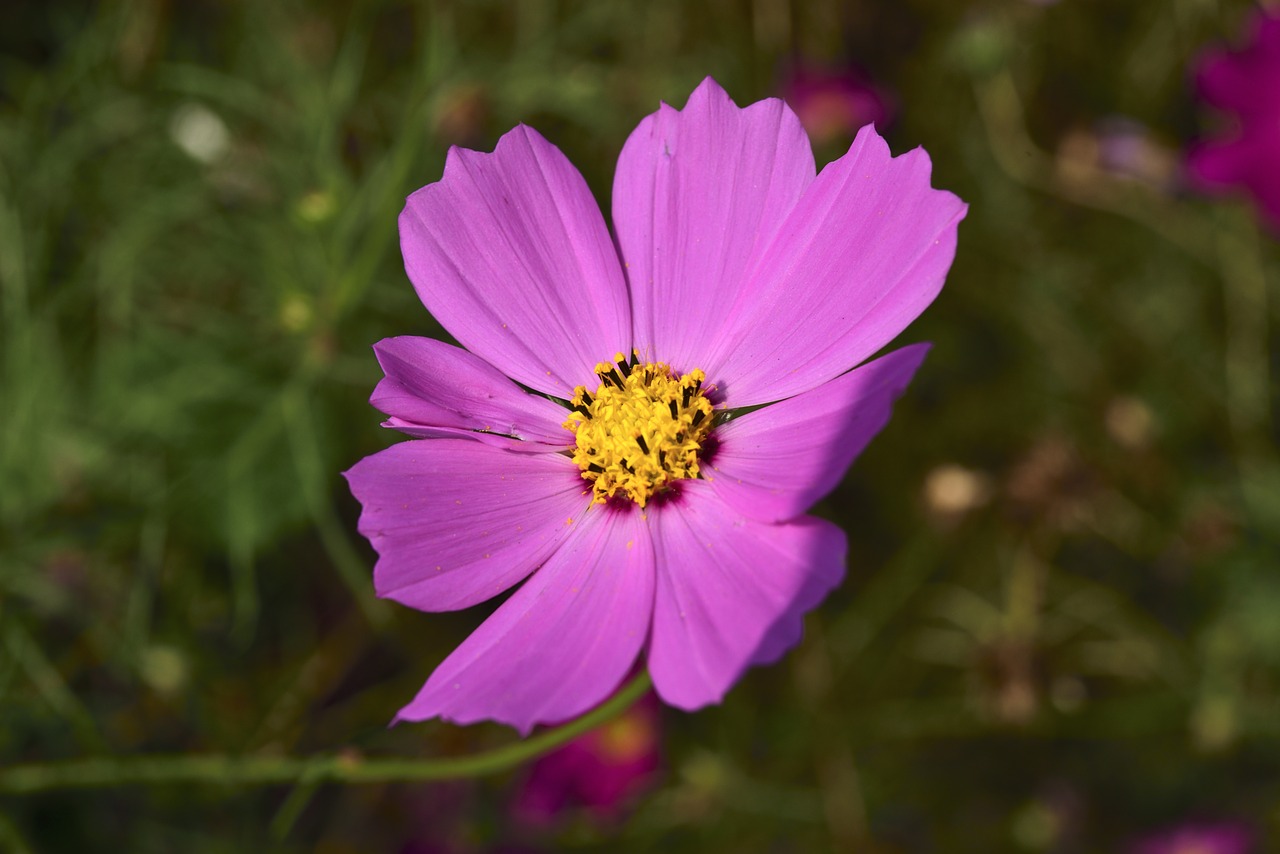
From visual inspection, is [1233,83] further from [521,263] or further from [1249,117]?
[521,263]

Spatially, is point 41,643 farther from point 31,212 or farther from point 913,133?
point 913,133

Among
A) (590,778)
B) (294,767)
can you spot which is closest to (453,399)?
(294,767)

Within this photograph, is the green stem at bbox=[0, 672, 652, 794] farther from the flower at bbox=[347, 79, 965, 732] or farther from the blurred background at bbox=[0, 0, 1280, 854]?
the blurred background at bbox=[0, 0, 1280, 854]

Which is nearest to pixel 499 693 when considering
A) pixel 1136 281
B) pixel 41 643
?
pixel 41 643

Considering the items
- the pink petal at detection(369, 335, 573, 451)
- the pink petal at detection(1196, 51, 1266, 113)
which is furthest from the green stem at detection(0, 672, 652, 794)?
the pink petal at detection(1196, 51, 1266, 113)

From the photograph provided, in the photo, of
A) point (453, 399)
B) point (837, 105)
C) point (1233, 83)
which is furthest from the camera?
point (837, 105)

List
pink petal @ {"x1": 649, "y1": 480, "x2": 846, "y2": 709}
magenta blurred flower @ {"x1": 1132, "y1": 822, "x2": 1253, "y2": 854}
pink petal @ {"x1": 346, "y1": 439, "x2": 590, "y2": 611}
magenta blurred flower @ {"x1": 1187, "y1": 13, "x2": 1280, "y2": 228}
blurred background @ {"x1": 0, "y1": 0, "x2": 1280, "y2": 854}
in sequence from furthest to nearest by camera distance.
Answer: magenta blurred flower @ {"x1": 1132, "y1": 822, "x2": 1253, "y2": 854} → blurred background @ {"x1": 0, "y1": 0, "x2": 1280, "y2": 854} → magenta blurred flower @ {"x1": 1187, "y1": 13, "x2": 1280, "y2": 228} → pink petal @ {"x1": 346, "y1": 439, "x2": 590, "y2": 611} → pink petal @ {"x1": 649, "y1": 480, "x2": 846, "y2": 709}

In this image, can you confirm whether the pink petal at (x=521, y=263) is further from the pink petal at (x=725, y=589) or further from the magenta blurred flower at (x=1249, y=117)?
the magenta blurred flower at (x=1249, y=117)
